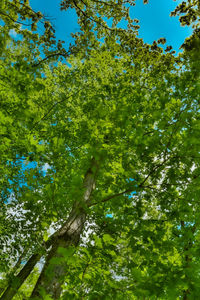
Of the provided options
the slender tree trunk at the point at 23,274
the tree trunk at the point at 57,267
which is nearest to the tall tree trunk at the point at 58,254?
the tree trunk at the point at 57,267

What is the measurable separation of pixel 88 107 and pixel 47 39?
2254 mm

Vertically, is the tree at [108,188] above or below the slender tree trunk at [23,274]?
above

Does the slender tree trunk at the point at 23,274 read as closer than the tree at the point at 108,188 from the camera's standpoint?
No

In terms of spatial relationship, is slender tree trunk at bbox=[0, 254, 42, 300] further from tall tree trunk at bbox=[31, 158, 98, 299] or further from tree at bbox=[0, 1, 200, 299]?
tall tree trunk at bbox=[31, 158, 98, 299]

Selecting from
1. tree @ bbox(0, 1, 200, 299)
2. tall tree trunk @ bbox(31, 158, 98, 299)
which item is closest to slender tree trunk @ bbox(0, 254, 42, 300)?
tree @ bbox(0, 1, 200, 299)

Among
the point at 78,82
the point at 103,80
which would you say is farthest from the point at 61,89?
the point at 103,80

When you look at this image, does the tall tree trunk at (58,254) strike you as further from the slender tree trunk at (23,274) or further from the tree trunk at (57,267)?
the slender tree trunk at (23,274)

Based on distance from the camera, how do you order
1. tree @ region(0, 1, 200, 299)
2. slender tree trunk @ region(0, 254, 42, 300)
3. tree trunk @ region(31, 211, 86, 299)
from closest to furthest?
tree @ region(0, 1, 200, 299)
tree trunk @ region(31, 211, 86, 299)
slender tree trunk @ region(0, 254, 42, 300)

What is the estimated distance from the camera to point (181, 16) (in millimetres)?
5363

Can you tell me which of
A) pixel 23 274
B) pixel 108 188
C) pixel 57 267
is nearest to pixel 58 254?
pixel 57 267

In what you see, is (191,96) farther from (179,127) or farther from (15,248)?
(15,248)

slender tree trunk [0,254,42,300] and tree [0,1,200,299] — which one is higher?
tree [0,1,200,299]

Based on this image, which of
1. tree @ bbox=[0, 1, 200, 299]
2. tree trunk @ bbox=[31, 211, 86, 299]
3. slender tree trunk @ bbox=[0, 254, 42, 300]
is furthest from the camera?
slender tree trunk @ bbox=[0, 254, 42, 300]

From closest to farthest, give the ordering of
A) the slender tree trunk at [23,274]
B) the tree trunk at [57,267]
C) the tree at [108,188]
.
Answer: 1. the tree at [108,188]
2. the tree trunk at [57,267]
3. the slender tree trunk at [23,274]
